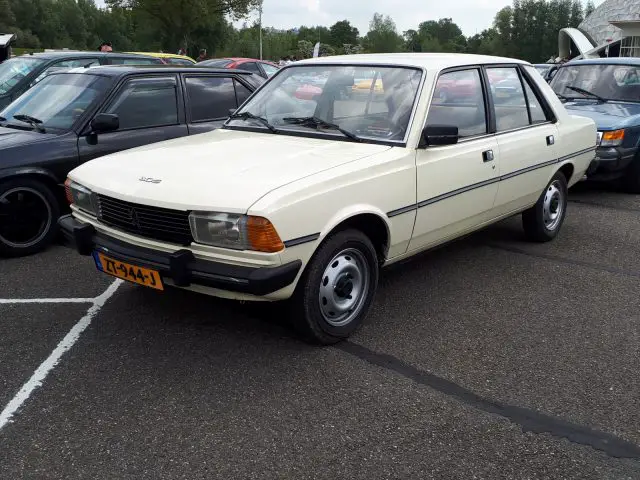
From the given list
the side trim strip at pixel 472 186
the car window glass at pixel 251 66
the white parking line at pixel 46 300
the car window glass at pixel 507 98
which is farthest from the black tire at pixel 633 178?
the car window glass at pixel 251 66

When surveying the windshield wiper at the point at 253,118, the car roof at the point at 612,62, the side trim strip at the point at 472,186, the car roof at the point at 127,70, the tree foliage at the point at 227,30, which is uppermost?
the tree foliage at the point at 227,30

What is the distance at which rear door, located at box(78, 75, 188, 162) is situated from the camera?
5.46 meters

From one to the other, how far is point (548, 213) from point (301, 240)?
3.37 metres

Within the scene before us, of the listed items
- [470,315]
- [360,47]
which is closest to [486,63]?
[470,315]

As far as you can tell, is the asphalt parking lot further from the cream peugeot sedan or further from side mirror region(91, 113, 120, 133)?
side mirror region(91, 113, 120, 133)

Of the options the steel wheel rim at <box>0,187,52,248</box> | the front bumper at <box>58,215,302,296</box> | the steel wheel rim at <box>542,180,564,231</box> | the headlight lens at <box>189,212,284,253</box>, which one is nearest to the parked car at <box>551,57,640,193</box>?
the steel wheel rim at <box>542,180,564,231</box>

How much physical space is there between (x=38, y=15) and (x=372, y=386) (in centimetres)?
9204

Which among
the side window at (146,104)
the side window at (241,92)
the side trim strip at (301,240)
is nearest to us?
the side trim strip at (301,240)

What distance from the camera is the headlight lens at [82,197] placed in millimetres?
3666

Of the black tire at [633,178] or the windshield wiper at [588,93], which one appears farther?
the windshield wiper at [588,93]

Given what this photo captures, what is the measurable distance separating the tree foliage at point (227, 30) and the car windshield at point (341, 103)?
42.3 meters

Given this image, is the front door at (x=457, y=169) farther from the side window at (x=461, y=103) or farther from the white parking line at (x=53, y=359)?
the white parking line at (x=53, y=359)

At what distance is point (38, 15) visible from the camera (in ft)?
267

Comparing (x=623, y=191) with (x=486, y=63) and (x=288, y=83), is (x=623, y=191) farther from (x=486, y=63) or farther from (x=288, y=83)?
(x=288, y=83)
